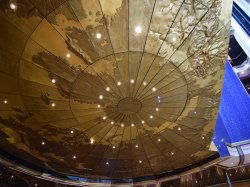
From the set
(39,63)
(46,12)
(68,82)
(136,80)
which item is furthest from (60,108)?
(46,12)

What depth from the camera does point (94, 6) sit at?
10.4 feet

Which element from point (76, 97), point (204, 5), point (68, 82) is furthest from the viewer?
point (76, 97)

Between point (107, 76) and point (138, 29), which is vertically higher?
point (138, 29)

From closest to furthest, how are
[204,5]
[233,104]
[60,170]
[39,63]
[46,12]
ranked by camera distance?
[46,12], [204,5], [39,63], [60,170], [233,104]

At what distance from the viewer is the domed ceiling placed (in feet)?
10.9

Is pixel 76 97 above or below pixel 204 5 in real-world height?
below

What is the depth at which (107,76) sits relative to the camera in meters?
4.02

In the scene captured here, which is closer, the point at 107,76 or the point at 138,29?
the point at 138,29

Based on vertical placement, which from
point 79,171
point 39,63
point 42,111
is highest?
point 39,63

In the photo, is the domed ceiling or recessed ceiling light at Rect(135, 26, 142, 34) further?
recessed ceiling light at Rect(135, 26, 142, 34)

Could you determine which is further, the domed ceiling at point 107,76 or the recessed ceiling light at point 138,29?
the recessed ceiling light at point 138,29

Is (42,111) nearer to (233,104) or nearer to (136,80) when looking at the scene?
(136,80)

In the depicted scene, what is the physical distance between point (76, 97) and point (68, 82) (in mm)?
390

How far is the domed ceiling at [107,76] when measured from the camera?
332 centimetres
